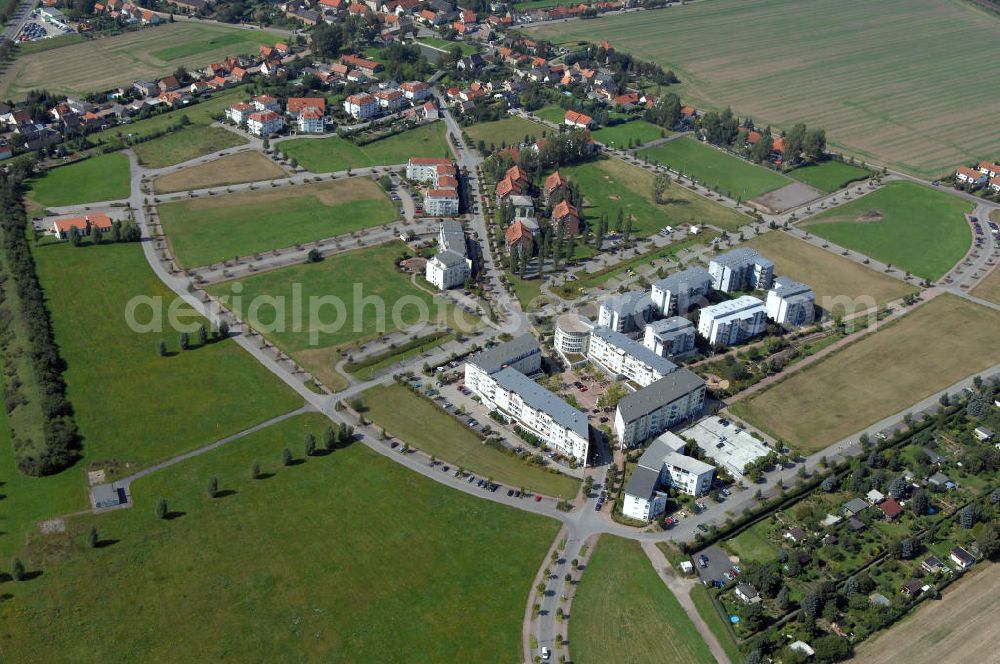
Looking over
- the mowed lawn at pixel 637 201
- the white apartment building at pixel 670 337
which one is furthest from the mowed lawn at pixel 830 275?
the white apartment building at pixel 670 337

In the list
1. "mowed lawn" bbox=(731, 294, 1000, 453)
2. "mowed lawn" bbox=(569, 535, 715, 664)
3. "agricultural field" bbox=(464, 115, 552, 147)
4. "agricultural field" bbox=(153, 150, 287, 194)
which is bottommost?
"mowed lawn" bbox=(569, 535, 715, 664)

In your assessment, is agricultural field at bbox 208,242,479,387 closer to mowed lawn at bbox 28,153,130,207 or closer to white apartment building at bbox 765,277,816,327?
mowed lawn at bbox 28,153,130,207

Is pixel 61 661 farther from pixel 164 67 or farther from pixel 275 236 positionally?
pixel 164 67

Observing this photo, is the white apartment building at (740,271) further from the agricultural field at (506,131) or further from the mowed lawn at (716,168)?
the agricultural field at (506,131)

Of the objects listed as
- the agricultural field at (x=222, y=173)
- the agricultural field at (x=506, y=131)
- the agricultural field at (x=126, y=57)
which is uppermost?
the agricultural field at (x=126, y=57)

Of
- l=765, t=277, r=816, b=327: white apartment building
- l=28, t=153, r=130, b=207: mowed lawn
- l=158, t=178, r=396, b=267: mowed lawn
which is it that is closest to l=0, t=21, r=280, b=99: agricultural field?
l=28, t=153, r=130, b=207: mowed lawn

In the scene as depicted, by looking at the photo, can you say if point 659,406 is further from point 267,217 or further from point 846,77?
point 846,77

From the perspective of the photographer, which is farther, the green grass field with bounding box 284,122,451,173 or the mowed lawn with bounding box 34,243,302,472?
the green grass field with bounding box 284,122,451,173
